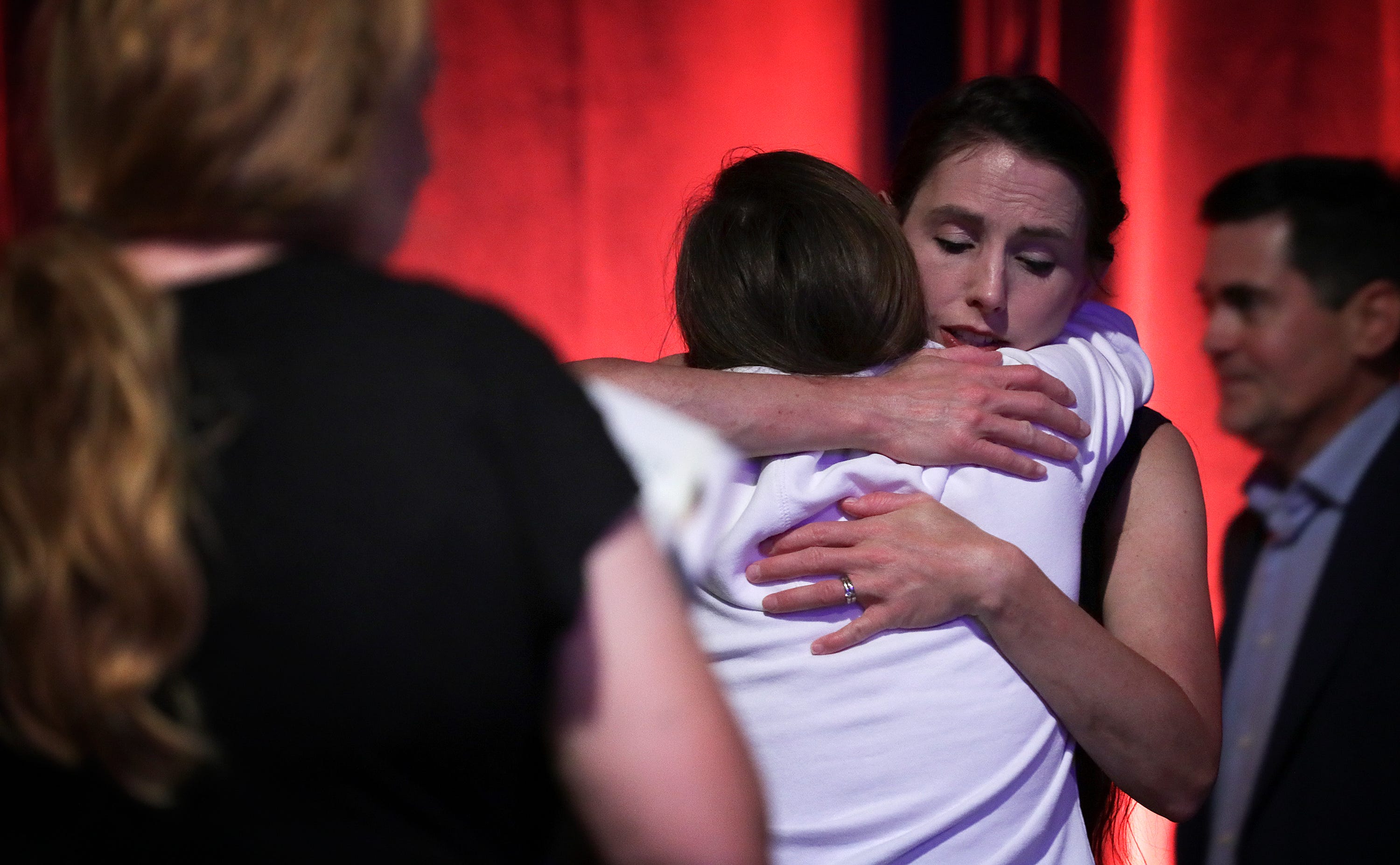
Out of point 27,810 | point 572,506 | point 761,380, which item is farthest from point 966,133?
point 27,810

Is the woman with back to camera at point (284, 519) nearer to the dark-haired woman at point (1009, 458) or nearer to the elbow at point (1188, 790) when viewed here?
the dark-haired woman at point (1009, 458)

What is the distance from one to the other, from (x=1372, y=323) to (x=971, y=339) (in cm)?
55

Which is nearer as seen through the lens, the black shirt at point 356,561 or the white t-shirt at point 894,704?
the black shirt at point 356,561

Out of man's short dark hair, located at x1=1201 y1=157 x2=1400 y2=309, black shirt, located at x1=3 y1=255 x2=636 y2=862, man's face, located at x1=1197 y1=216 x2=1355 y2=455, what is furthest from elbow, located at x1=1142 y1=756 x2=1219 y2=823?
black shirt, located at x1=3 y1=255 x2=636 y2=862

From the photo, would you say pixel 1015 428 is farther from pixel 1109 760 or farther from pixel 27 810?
pixel 27 810

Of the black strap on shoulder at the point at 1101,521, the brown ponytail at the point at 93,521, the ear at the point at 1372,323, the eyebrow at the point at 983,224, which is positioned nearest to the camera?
the brown ponytail at the point at 93,521

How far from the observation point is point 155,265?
56 centimetres

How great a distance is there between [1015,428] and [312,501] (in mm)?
783

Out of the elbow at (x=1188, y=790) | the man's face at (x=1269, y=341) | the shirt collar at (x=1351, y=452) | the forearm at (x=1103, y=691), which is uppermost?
the man's face at (x=1269, y=341)

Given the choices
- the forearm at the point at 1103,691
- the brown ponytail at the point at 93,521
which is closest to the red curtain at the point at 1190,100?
the forearm at the point at 1103,691

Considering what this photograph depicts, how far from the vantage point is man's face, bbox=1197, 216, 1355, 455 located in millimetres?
1497

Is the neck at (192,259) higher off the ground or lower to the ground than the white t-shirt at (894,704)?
higher

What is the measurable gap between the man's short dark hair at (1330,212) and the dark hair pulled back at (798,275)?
626mm

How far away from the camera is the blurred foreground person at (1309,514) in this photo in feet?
4.36
